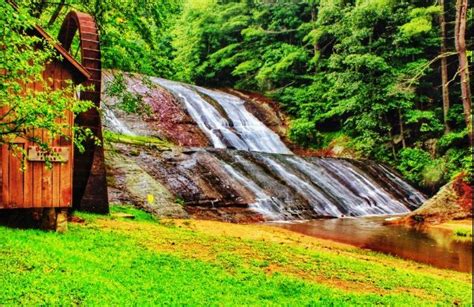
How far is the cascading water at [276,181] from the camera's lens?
1769 centimetres

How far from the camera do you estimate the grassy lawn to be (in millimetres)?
6348

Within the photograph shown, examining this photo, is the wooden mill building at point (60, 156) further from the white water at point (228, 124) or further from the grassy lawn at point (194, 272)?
the white water at point (228, 124)

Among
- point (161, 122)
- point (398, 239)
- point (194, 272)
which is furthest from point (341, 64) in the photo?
point (194, 272)

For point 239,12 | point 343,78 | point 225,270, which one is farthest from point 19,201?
point 239,12

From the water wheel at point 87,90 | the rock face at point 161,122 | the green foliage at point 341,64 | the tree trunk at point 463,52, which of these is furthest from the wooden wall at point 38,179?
the tree trunk at point 463,52

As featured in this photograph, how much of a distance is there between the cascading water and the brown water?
1.60 metres

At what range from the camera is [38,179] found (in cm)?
990

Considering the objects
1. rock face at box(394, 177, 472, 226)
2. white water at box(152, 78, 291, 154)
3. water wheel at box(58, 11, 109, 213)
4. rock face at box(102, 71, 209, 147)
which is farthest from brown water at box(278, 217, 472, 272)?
white water at box(152, 78, 291, 154)

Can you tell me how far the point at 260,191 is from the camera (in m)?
18.7

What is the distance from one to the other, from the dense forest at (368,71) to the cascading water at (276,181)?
11.9ft

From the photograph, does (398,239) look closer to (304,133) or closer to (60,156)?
(60,156)

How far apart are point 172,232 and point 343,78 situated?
2172 centimetres

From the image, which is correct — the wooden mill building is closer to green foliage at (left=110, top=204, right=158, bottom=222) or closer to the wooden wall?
the wooden wall

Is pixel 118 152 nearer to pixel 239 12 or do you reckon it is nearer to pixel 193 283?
pixel 193 283
